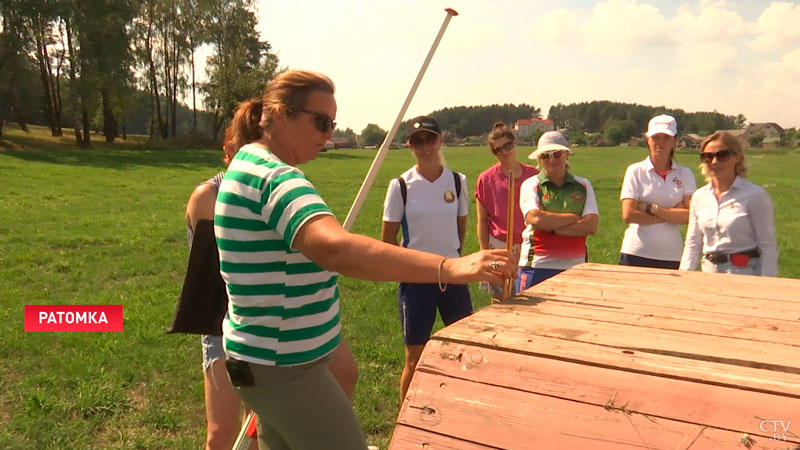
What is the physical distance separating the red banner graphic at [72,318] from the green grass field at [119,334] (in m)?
0.13

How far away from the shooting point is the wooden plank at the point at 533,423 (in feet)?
4.73

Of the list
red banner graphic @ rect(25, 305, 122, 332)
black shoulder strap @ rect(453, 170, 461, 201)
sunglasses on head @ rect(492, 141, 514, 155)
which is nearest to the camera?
black shoulder strap @ rect(453, 170, 461, 201)

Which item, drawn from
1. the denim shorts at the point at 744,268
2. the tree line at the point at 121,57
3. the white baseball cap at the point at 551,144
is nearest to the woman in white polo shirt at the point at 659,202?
the denim shorts at the point at 744,268

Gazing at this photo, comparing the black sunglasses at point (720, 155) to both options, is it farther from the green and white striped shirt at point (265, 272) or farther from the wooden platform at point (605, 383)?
the green and white striped shirt at point (265, 272)

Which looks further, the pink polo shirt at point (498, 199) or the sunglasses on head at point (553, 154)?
the pink polo shirt at point (498, 199)

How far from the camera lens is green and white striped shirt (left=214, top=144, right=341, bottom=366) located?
1.82 metres

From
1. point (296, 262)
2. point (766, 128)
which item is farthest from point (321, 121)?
point (766, 128)

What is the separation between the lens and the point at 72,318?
6688 millimetres

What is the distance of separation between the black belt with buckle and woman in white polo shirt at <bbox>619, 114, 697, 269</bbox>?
21.4 inches

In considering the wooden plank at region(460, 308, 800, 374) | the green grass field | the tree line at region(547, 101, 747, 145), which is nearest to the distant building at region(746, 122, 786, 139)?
the tree line at region(547, 101, 747, 145)

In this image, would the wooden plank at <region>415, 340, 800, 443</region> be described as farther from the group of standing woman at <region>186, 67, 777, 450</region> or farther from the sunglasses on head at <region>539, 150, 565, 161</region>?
the sunglasses on head at <region>539, 150, 565, 161</region>

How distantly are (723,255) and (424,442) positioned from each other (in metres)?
3.17

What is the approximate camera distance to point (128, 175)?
25234 millimetres

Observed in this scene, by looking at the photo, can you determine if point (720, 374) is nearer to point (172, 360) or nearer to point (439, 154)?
point (439, 154)
